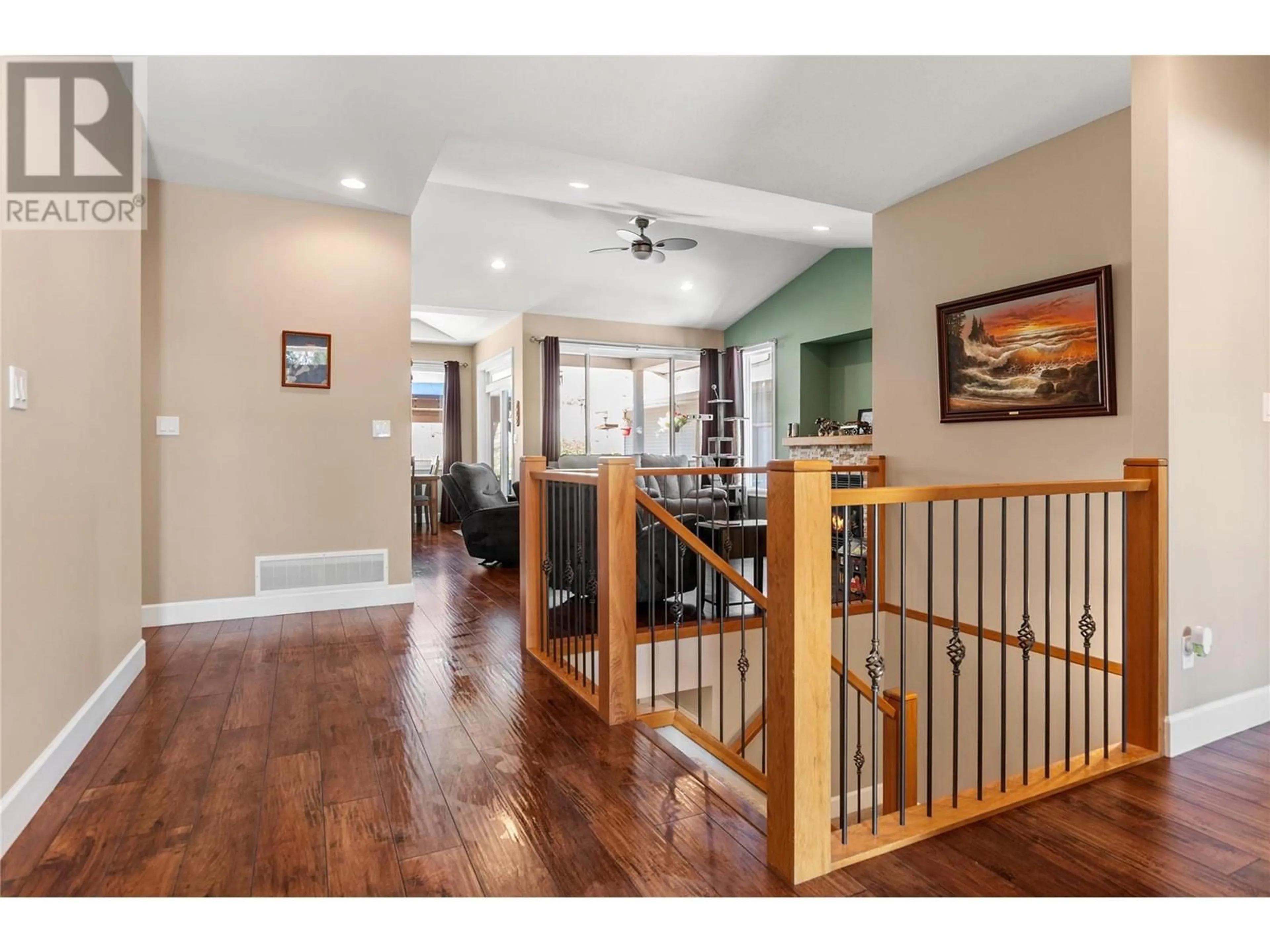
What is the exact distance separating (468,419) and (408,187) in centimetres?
677

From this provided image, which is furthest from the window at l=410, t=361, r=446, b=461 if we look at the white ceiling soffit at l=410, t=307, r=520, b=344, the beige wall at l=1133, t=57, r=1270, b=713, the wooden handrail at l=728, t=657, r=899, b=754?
the beige wall at l=1133, t=57, r=1270, b=713

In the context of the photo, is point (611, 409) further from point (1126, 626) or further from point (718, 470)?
point (1126, 626)

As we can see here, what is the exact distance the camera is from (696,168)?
150 inches

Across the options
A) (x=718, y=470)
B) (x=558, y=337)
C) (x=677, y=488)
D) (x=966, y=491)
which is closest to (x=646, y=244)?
(x=677, y=488)

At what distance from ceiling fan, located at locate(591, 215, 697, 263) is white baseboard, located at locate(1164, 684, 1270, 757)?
15.3ft

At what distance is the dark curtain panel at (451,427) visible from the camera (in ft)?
34.3

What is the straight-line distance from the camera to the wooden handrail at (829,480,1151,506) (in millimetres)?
1725

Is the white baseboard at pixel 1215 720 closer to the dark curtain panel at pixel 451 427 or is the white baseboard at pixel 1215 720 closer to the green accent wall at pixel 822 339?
the green accent wall at pixel 822 339

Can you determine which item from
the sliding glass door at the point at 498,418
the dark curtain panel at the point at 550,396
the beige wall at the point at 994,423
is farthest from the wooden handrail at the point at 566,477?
the sliding glass door at the point at 498,418

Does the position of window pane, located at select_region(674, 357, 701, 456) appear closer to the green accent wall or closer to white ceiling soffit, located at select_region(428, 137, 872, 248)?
the green accent wall

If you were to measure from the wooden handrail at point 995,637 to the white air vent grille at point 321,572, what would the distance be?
3.19m
